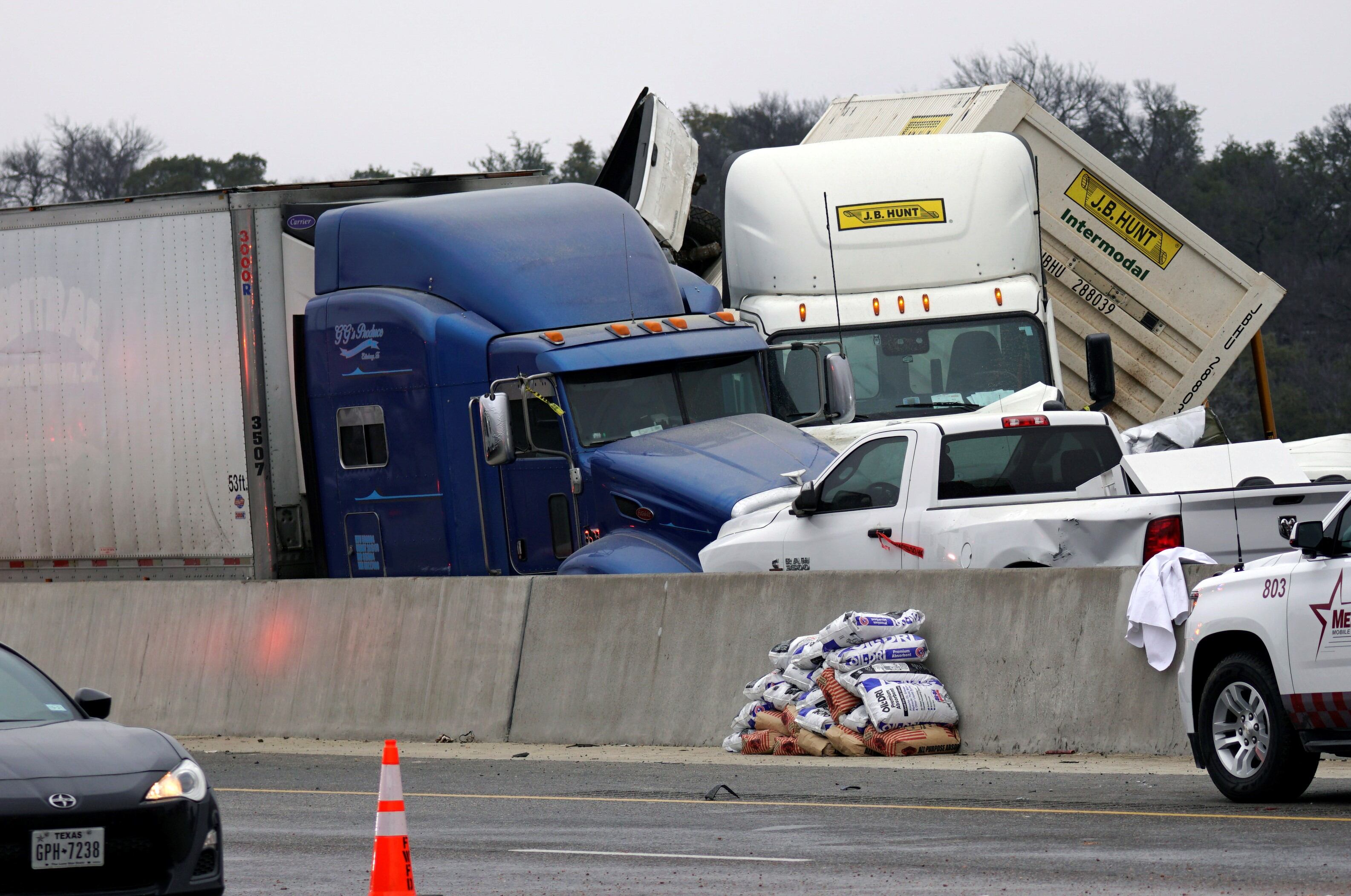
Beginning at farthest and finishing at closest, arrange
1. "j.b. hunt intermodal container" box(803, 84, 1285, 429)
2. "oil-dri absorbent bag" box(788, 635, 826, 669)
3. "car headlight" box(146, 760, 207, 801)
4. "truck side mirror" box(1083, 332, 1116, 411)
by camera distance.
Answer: "j.b. hunt intermodal container" box(803, 84, 1285, 429) < "truck side mirror" box(1083, 332, 1116, 411) < "oil-dri absorbent bag" box(788, 635, 826, 669) < "car headlight" box(146, 760, 207, 801)

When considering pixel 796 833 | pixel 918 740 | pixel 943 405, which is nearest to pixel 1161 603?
pixel 918 740

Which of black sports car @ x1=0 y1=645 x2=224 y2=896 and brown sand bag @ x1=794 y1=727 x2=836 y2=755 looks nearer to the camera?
black sports car @ x1=0 y1=645 x2=224 y2=896

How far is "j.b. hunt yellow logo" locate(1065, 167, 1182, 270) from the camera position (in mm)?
22047

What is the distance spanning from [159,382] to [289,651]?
366 cm

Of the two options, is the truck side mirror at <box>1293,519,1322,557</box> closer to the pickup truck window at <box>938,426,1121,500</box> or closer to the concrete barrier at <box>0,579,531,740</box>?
the pickup truck window at <box>938,426,1121,500</box>

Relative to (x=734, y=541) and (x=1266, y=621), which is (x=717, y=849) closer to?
(x=1266, y=621)

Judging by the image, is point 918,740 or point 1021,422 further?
point 1021,422

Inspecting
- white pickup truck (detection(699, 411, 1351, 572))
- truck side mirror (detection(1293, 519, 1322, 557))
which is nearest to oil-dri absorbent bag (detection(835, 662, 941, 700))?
white pickup truck (detection(699, 411, 1351, 572))

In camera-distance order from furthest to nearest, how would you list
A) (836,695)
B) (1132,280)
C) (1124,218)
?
(1124,218), (1132,280), (836,695)

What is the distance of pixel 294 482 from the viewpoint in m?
19.1

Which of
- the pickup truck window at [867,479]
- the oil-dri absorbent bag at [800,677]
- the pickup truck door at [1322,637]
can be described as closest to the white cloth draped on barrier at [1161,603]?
the pickup truck door at [1322,637]

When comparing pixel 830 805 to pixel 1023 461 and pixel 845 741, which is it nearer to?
pixel 845 741

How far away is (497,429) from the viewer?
16609 millimetres

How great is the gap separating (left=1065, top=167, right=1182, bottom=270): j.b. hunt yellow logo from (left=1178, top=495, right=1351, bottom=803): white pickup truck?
11.7 m
